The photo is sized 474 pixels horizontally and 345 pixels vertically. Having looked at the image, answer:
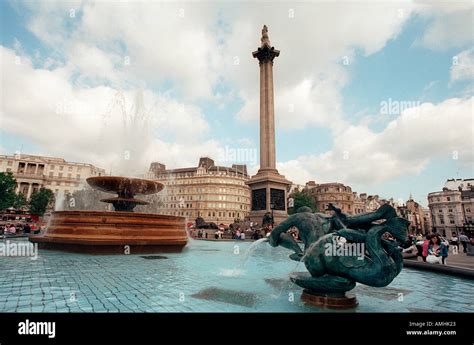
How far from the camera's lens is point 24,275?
6.17m

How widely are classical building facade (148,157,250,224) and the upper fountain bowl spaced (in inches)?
2373

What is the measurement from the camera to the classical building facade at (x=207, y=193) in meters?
77.7

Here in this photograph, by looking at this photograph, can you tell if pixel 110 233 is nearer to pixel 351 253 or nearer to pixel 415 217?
pixel 351 253

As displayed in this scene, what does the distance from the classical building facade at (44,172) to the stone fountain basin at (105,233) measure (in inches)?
2970

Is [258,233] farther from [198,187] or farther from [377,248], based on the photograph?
[198,187]

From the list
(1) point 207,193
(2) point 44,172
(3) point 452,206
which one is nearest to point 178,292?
(1) point 207,193

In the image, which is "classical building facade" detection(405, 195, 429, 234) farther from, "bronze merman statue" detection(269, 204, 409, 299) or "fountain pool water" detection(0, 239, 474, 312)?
"bronze merman statue" detection(269, 204, 409, 299)

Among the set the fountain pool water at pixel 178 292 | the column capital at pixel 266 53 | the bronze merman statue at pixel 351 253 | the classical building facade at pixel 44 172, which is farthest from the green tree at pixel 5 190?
the bronze merman statue at pixel 351 253

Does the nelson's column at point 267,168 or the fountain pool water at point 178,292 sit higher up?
the nelson's column at point 267,168

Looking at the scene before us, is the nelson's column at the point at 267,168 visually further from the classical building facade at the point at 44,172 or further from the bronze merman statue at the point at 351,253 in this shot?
the classical building facade at the point at 44,172

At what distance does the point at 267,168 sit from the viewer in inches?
1239

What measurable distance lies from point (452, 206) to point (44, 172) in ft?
415

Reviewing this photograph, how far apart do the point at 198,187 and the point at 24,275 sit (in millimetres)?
74294
